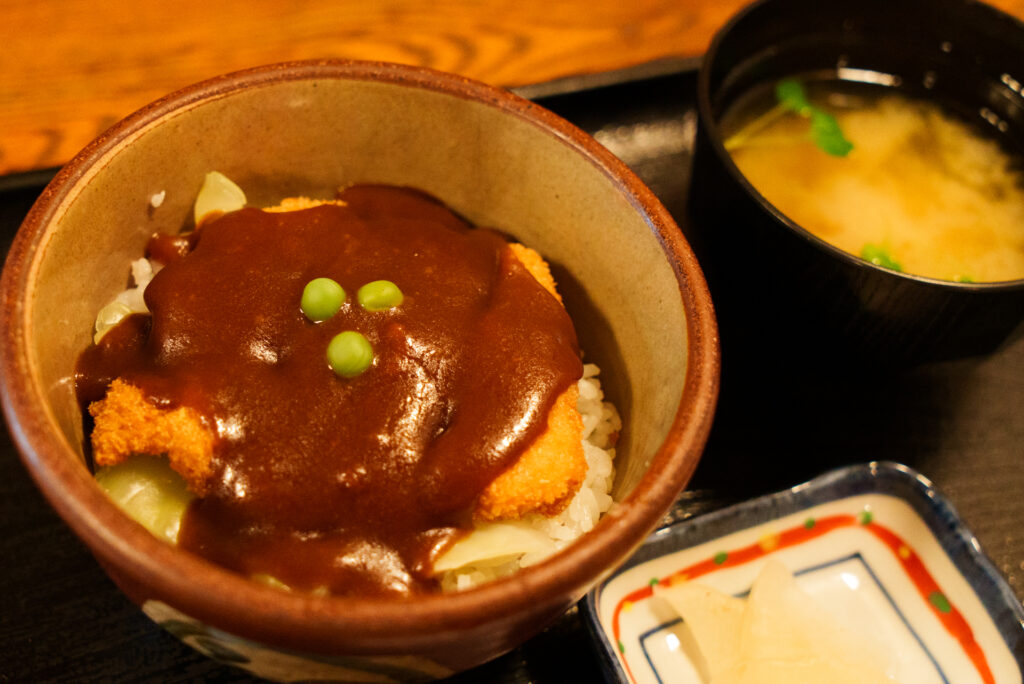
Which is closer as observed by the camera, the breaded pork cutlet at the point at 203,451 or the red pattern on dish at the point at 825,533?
the breaded pork cutlet at the point at 203,451

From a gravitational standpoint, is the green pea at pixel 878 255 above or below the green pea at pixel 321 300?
below

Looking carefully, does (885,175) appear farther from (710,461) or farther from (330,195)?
(330,195)

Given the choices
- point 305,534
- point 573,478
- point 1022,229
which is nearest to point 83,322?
point 305,534

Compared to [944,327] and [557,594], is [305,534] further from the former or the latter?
[944,327]

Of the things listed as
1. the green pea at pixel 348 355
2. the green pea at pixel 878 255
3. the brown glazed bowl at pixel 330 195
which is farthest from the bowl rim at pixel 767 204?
the green pea at pixel 348 355

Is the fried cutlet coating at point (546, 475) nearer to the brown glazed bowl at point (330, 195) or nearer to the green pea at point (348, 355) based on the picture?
the brown glazed bowl at point (330, 195)

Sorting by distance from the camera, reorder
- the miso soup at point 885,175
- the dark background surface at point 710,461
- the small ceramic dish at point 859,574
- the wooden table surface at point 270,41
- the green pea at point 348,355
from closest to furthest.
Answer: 1. the green pea at point 348,355
2. the dark background surface at point 710,461
3. the small ceramic dish at point 859,574
4. the miso soup at point 885,175
5. the wooden table surface at point 270,41

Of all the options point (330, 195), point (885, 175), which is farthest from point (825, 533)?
point (330, 195)
